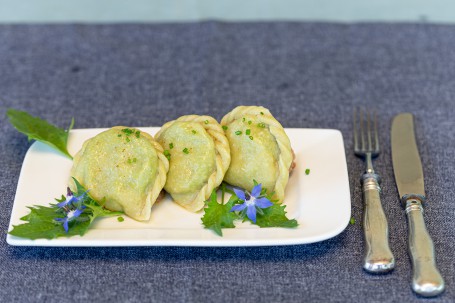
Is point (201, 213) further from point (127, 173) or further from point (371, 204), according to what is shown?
point (371, 204)

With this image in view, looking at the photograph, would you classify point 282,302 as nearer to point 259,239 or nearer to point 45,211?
point 259,239

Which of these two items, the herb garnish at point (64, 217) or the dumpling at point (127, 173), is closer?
the herb garnish at point (64, 217)

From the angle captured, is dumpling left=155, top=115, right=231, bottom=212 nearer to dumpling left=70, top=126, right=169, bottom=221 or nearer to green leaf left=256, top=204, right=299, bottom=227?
dumpling left=70, top=126, right=169, bottom=221

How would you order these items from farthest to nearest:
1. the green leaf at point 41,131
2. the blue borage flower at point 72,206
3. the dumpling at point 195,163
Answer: the green leaf at point 41,131 → the dumpling at point 195,163 → the blue borage flower at point 72,206

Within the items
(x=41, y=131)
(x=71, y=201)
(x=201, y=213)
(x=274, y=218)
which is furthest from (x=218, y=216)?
(x=41, y=131)

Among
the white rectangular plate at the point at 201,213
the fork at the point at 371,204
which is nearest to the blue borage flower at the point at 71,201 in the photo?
the white rectangular plate at the point at 201,213

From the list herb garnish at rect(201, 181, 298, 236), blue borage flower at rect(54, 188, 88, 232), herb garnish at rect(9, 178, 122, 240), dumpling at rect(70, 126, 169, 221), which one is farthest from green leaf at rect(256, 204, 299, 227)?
blue borage flower at rect(54, 188, 88, 232)

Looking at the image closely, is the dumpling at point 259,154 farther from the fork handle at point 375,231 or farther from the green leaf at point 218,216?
the fork handle at point 375,231
